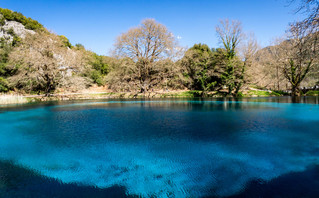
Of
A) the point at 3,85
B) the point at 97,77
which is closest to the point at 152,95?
the point at 97,77

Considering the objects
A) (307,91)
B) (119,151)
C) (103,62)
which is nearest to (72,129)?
(119,151)

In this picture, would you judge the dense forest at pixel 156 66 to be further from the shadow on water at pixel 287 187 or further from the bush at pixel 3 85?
the shadow on water at pixel 287 187

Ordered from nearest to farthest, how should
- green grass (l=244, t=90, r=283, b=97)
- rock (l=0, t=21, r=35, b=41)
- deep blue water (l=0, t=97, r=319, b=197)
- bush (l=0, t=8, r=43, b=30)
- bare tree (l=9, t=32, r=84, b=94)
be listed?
deep blue water (l=0, t=97, r=319, b=197) → bare tree (l=9, t=32, r=84, b=94) → green grass (l=244, t=90, r=283, b=97) → rock (l=0, t=21, r=35, b=41) → bush (l=0, t=8, r=43, b=30)

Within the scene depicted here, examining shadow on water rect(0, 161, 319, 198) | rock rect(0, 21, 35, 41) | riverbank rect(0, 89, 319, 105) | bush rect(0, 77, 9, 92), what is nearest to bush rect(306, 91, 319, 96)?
riverbank rect(0, 89, 319, 105)

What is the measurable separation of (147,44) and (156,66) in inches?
140

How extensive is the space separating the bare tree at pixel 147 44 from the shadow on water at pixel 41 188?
23819 mm

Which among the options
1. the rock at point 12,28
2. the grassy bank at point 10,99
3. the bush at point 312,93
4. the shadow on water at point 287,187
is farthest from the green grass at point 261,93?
the rock at point 12,28

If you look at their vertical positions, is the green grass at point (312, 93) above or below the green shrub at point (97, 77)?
below

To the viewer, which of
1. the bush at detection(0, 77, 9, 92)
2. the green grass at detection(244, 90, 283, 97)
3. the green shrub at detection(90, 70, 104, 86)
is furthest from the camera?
the green shrub at detection(90, 70, 104, 86)

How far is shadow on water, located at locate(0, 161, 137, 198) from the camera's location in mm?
3086

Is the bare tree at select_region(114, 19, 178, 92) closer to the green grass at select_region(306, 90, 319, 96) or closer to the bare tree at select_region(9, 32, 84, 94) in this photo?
the bare tree at select_region(9, 32, 84, 94)

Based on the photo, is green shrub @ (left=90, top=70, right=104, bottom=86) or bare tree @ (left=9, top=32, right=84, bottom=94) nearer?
bare tree @ (left=9, top=32, right=84, bottom=94)

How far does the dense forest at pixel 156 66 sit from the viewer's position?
2331cm

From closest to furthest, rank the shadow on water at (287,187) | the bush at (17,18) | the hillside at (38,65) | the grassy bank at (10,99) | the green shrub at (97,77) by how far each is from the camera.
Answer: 1. the shadow on water at (287,187)
2. the grassy bank at (10,99)
3. the hillside at (38,65)
4. the green shrub at (97,77)
5. the bush at (17,18)
